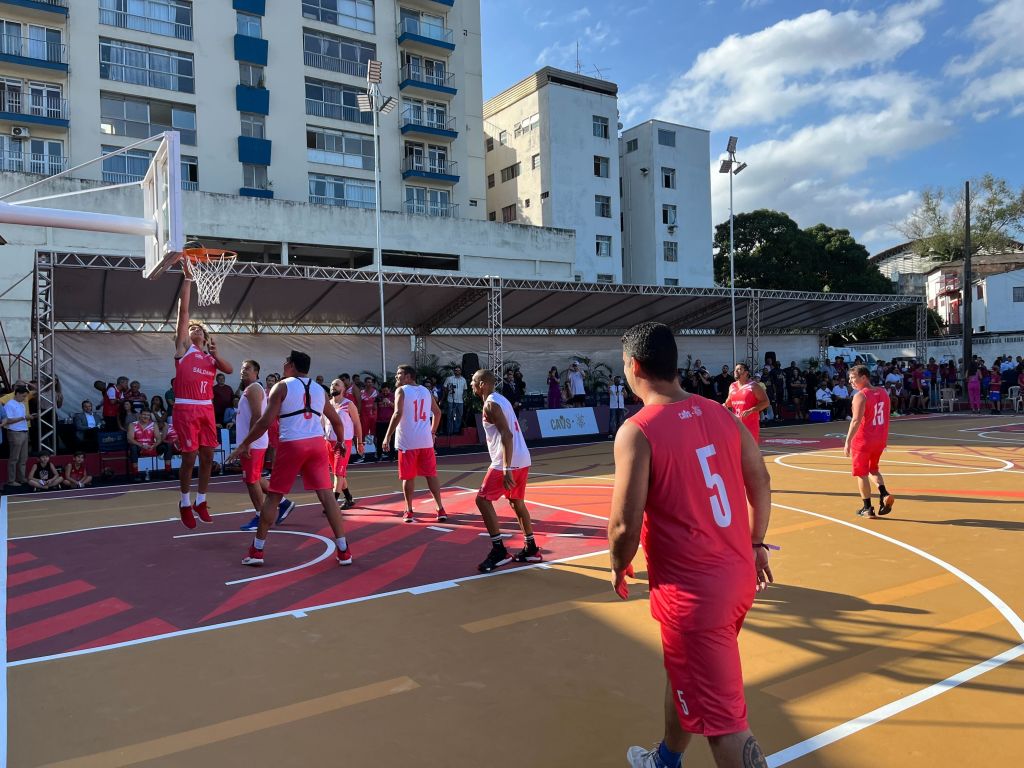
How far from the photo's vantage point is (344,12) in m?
37.2

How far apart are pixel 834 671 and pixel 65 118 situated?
35.4 metres

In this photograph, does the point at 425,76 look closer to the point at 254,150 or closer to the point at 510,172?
the point at 510,172

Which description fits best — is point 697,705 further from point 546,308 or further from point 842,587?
point 546,308

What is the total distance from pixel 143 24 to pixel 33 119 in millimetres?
6591

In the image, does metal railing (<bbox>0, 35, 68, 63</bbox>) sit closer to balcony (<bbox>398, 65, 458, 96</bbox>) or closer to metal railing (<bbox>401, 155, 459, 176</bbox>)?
balcony (<bbox>398, 65, 458, 96</bbox>)

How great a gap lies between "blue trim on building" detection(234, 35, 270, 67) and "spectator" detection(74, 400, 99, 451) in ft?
75.5

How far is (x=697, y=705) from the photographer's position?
2828 millimetres

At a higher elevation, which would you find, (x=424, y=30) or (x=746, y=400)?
(x=424, y=30)

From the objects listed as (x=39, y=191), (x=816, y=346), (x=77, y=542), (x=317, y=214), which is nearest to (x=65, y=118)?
(x=39, y=191)

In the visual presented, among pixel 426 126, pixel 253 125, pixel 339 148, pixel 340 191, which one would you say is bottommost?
pixel 340 191

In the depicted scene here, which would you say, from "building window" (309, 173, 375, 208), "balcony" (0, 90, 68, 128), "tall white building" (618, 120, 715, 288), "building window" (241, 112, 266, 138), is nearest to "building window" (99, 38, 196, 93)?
"balcony" (0, 90, 68, 128)

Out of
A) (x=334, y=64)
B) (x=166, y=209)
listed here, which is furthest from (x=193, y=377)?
(x=334, y=64)

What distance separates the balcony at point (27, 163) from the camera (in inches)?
1177

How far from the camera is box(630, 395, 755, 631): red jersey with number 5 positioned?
115 inches
